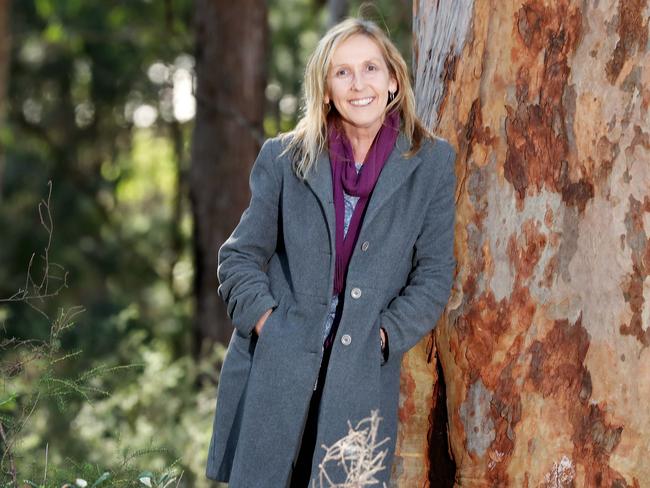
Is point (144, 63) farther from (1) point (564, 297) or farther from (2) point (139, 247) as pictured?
(1) point (564, 297)

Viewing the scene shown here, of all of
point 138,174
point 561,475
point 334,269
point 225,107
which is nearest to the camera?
point 334,269

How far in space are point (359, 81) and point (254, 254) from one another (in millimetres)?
713

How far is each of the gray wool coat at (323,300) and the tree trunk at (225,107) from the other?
653 cm

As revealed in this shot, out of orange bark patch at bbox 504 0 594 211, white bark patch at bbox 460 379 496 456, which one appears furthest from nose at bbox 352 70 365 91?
white bark patch at bbox 460 379 496 456

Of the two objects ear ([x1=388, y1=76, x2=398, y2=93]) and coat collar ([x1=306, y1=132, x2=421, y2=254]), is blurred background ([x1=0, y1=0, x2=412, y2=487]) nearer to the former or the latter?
coat collar ([x1=306, y1=132, x2=421, y2=254])

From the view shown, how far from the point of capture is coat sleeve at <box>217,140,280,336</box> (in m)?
3.89

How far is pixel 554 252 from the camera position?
393 cm

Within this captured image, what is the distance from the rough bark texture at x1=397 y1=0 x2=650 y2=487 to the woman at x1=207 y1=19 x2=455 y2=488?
199mm

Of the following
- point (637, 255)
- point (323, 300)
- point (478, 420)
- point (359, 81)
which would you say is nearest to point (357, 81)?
point (359, 81)

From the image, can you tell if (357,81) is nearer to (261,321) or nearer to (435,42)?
(435,42)

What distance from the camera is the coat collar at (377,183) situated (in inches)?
151

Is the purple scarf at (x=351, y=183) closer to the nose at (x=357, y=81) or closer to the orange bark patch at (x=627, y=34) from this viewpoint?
the nose at (x=357, y=81)

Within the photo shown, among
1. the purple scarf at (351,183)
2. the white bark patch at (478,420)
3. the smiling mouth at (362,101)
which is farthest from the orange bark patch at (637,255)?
the smiling mouth at (362,101)

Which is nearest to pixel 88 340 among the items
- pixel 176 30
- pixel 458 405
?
pixel 176 30
